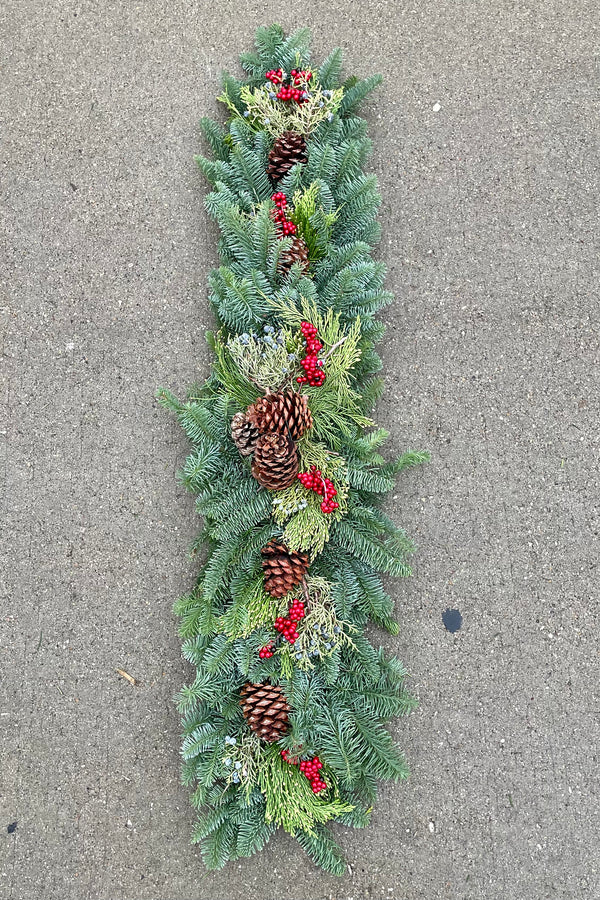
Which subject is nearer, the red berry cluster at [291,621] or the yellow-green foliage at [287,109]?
the red berry cluster at [291,621]

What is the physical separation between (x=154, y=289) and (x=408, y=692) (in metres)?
1.47

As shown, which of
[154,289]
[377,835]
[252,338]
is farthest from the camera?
[154,289]

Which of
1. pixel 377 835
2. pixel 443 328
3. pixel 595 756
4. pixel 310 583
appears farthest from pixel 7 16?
pixel 595 756

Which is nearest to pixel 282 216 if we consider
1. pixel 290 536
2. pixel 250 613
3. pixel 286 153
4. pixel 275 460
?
pixel 286 153

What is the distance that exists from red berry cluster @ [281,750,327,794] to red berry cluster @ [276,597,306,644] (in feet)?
1.05

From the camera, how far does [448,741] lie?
180 cm

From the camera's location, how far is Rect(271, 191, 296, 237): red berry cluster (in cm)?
164

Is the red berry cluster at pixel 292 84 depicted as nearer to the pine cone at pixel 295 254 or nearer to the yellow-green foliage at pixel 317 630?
the pine cone at pixel 295 254

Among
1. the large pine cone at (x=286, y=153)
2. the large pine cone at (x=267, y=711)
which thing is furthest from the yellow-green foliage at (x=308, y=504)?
the large pine cone at (x=286, y=153)

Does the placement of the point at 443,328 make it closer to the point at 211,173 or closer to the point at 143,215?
the point at 211,173

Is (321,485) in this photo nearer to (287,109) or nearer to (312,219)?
(312,219)

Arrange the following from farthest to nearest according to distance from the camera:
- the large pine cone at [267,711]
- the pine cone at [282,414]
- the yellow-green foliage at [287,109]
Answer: the yellow-green foliage at [287,109] < the large pine cone at [267,711] < the pine cone at [282,414]

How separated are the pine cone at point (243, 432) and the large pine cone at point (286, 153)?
769 millimetres

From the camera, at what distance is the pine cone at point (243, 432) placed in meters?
Result: 1.49
